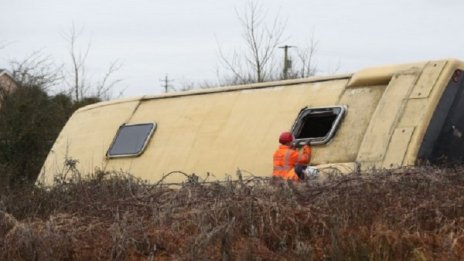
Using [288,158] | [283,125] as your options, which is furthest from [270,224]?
[283,125]

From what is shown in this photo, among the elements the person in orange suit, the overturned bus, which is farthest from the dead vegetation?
the person in orange suit

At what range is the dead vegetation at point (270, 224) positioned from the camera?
15.5 ft

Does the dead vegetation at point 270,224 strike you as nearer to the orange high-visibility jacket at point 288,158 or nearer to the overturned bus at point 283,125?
the overturned bus at point 283,125

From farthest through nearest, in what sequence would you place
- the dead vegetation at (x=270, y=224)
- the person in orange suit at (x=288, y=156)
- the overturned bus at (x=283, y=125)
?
the person in orange suit at (x=288, y=156) → the overturned bus at (x=283, y=125) → the dead vegetation at (x=270, y=224)

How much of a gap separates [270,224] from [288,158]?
11.1 feet

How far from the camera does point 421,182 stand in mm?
5906

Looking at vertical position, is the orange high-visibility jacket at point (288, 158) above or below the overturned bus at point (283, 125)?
below

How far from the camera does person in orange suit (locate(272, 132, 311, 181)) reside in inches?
335

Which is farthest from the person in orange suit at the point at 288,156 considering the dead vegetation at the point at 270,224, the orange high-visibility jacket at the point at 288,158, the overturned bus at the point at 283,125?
the dead vegetation at the point at 270,224

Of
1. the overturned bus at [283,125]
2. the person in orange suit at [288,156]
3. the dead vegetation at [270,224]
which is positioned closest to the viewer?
the dead vegetation at [270,224]

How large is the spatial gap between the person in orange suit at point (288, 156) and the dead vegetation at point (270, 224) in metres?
2.17

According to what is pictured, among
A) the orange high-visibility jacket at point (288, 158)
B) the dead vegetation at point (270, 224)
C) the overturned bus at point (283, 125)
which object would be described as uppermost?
the overturned bus at point (283, 125)

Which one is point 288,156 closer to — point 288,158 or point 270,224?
point 288,158

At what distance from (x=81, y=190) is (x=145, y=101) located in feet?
14.7
